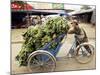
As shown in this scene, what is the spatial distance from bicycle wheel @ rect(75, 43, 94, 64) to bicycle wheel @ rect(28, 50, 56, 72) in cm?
33

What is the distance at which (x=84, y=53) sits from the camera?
96.1 inches

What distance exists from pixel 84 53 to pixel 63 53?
0.96 ft

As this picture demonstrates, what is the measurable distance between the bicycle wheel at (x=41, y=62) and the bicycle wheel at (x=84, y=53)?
0.33m

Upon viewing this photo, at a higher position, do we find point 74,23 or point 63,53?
point 74,23

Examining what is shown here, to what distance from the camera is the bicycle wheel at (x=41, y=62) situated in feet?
7.25

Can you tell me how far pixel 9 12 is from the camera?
213cm

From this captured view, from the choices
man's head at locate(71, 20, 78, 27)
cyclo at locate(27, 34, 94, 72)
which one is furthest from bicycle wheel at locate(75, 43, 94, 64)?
man's head at locate(71, 20, 78, 27)

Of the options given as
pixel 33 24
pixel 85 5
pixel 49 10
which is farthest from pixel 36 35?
pixel 85 5

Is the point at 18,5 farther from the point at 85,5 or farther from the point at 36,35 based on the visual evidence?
the point at 85,5

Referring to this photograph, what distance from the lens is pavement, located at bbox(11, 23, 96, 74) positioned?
7.05 ft

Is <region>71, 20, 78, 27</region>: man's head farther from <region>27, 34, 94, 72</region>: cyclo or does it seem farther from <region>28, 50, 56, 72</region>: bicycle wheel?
<region>28, 50, 56, 72</region>: bicycle wheel

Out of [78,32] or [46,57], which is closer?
[46,57]

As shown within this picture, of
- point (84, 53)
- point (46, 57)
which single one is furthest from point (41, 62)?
point (84, 53)

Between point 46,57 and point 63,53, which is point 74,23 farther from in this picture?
point 46,57
